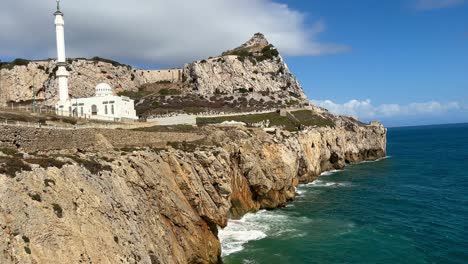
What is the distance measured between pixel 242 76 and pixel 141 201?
114 meters

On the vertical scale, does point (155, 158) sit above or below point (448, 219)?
above

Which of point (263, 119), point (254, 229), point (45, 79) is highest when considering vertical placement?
point (45, 79)

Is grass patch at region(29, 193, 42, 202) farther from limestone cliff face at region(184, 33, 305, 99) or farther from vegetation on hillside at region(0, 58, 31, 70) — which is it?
vegetation on hillside at region(0, 58, 31, 70)

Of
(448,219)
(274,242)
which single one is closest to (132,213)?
(274,242)

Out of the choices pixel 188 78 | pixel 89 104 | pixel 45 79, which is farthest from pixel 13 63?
pixel 89 104

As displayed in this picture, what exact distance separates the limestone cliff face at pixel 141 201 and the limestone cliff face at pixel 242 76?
7592cm

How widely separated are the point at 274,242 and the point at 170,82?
399 feet

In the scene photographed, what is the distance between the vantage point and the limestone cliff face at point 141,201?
18.5 meters

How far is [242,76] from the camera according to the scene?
456 ft

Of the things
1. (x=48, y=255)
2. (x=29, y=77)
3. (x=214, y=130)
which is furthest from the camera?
(x=29, y=77)

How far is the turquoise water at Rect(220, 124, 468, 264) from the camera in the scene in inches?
1494

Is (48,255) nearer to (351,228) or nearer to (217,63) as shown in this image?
A: (351,228)

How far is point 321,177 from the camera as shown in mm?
84375

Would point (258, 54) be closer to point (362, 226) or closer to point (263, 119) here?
point (263, 119)
